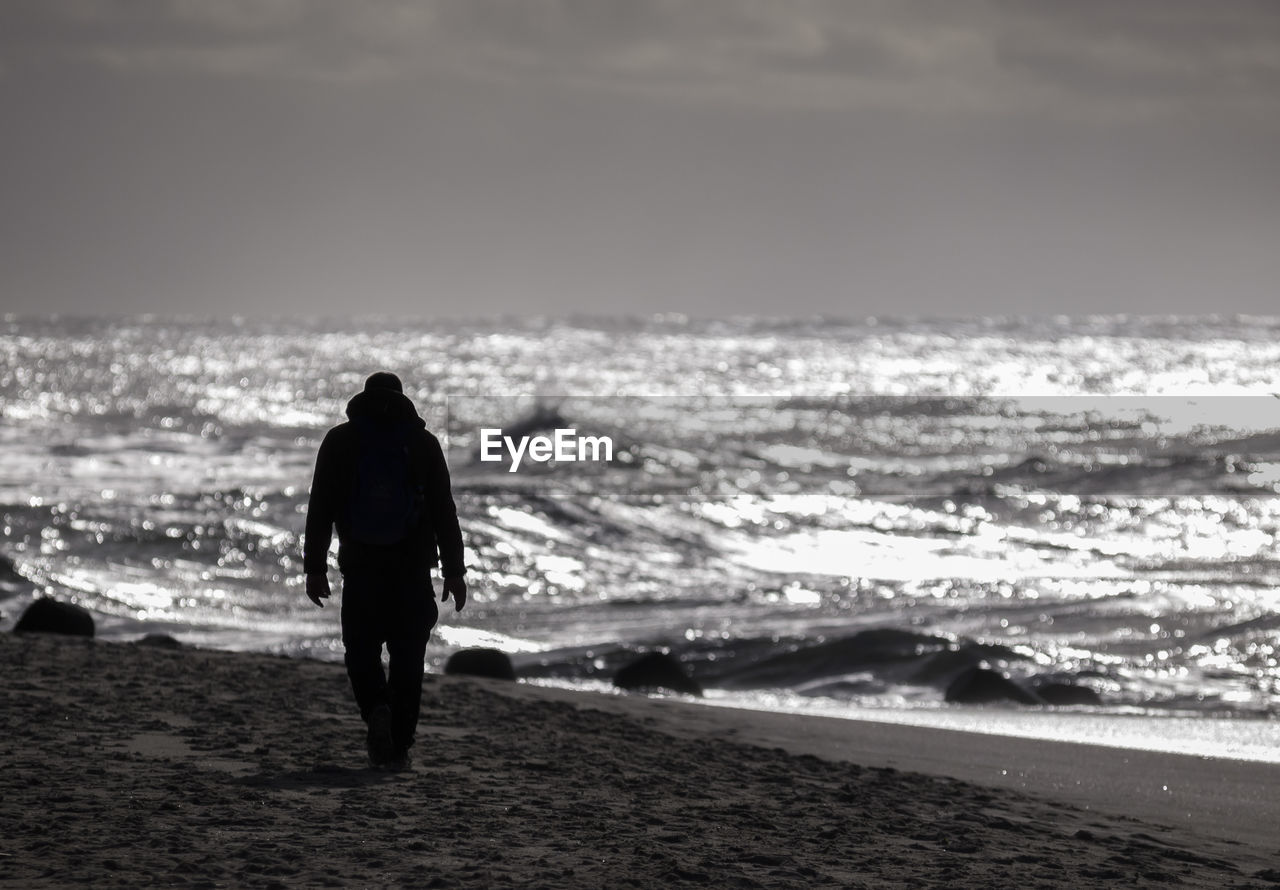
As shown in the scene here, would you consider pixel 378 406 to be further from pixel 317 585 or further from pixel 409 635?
pixel 409 635

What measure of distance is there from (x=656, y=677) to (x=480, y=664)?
140 cm

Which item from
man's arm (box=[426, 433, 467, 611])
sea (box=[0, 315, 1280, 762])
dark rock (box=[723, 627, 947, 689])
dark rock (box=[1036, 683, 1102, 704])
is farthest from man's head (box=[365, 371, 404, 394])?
dark rock (box=[723, 627, 947, 689])

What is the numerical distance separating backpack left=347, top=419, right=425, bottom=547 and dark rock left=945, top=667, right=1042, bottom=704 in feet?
25.4

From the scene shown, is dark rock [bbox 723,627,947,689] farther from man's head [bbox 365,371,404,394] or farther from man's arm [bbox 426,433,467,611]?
man's head [bbox 365,371,404,394]

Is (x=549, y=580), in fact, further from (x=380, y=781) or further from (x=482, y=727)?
(x=380, y=781)

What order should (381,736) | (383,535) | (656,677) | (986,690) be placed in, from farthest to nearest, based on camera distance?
(986,690), (656,677), (381,736), (383,535)

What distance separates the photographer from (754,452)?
4797cm

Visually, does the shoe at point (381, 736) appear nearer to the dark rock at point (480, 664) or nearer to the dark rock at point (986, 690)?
the dark rock at point (480, 664)

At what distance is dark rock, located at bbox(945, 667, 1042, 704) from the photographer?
13008 millimetres

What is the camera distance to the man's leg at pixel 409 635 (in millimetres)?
6352

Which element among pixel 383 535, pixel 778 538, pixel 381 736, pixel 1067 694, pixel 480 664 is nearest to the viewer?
pixel 383 535

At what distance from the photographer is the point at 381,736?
6414 mm

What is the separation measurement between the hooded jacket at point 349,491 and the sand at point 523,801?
0.82 m

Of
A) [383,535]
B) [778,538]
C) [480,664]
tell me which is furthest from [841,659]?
[778,538]
